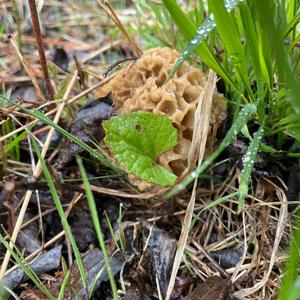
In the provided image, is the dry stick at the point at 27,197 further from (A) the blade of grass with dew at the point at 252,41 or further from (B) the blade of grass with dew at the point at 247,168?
(A) the blade of grass with dew at the point at 252,41

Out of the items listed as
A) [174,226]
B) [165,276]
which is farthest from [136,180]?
[165,276]

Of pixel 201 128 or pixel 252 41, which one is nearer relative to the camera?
pixel 252 41

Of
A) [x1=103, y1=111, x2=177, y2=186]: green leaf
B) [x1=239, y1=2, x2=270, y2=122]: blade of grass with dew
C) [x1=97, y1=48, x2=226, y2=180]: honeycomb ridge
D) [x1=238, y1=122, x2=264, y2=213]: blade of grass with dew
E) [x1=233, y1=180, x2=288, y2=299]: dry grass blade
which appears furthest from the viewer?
[x1=97, y1=48, x2=226, y2=180]: honeycomb ridge

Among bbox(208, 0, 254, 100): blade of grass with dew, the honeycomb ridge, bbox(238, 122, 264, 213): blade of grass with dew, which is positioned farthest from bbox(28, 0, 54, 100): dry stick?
bbox(238, 122, 264, 213): blade of grass with dew

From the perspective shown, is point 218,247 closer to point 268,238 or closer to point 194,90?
point 268,238

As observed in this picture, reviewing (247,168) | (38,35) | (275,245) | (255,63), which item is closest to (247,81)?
(255,63)

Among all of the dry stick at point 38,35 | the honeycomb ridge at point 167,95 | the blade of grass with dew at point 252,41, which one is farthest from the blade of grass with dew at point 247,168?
the dry stick at point 38,35

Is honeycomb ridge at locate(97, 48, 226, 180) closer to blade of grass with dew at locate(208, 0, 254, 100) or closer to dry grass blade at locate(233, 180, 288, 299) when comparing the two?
blade of grass with dew at locate(208, 0, 254, 100)

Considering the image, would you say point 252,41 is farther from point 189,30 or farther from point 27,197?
point 27,197

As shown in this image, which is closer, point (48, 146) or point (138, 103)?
point (138, 103)
